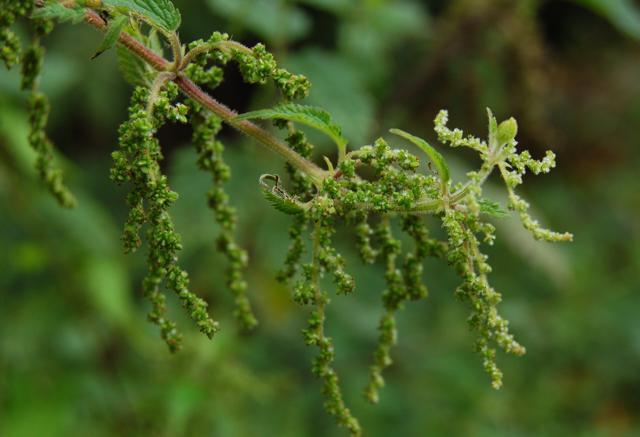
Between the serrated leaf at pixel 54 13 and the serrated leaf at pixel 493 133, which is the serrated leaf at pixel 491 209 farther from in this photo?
the serrated leaf at pixel 54 13

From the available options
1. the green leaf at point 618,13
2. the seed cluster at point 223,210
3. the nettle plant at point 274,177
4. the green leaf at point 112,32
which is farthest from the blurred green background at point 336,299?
the green leaf at point 112,32

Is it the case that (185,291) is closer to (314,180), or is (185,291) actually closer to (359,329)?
(314,180)

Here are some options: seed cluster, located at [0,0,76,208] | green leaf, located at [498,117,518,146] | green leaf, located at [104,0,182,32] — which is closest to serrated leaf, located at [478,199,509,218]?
green leaf, located at [498,117,518,146]

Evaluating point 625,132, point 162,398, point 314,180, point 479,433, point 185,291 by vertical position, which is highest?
point 625,132

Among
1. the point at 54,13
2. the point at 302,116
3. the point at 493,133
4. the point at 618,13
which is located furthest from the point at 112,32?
the point at 618,13

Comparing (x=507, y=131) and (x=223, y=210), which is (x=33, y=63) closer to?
(x=223, y=210)

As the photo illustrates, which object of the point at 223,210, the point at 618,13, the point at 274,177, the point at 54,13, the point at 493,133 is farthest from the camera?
the point at 618,13

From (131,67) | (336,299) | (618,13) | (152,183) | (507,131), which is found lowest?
(152,183)

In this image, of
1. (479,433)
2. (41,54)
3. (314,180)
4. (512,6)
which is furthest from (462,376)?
(41,54)
